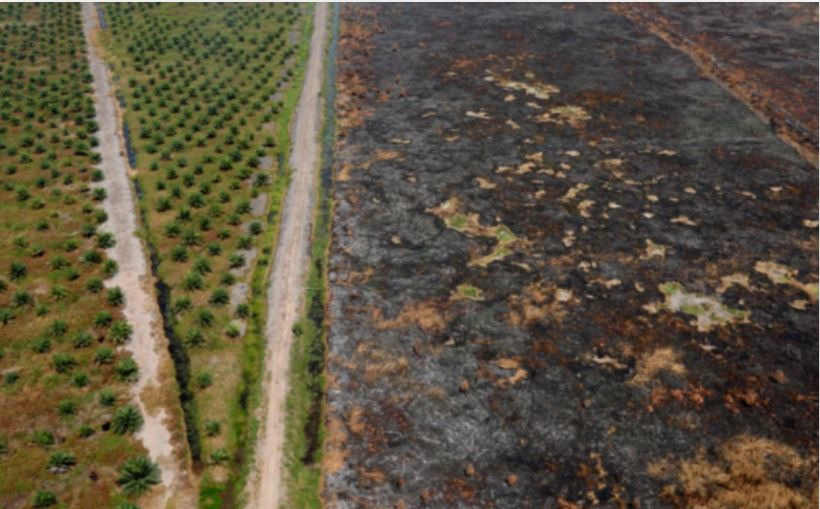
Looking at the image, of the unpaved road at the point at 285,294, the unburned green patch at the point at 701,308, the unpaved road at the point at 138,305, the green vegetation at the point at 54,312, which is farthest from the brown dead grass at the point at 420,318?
the green vegetation at the point at 54,312

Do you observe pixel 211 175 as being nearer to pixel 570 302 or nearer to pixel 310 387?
pixel 310 387

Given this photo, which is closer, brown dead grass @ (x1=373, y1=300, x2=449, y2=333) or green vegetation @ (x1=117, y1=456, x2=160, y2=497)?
green vegetation @ (x1=117, y1=456, x2=160, y2=497)

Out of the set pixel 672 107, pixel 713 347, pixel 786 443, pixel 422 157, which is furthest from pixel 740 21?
pixel 786 443

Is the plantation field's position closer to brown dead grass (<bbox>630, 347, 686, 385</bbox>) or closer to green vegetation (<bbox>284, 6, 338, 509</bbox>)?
green vegetation (<bbox>284, 6, 338, 509</bbox>)

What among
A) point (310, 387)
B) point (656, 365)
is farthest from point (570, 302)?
point (310, 387)

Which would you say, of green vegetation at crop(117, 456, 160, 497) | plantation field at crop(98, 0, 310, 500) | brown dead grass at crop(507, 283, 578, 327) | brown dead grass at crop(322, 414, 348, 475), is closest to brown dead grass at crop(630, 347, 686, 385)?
brown dead grass at crop(507, 283, 578, 327)

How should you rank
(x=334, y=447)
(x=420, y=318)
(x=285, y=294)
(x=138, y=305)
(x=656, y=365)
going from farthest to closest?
1. (x=285, y=294)
2. (x=138, y=305)
3. (x=420, y=318)
4. (x=656, y=365)
5. (x=334, y=447)
